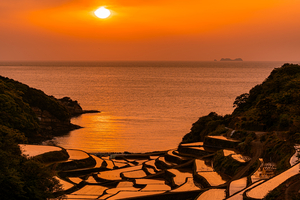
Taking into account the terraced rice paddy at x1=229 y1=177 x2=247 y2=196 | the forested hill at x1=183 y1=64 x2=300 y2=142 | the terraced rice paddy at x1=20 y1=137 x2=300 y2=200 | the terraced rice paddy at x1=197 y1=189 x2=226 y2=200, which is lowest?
the terraced rice paddy at x1=20 y1=137 x2=300 y2=200

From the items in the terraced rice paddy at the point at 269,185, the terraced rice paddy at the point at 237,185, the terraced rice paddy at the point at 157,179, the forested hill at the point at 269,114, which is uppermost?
the forested hill at the point at 269,114

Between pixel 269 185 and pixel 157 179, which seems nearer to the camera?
pixel 269 185

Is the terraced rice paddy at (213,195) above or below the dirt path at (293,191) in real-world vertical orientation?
below

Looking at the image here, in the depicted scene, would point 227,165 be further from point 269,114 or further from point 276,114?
point 269,114

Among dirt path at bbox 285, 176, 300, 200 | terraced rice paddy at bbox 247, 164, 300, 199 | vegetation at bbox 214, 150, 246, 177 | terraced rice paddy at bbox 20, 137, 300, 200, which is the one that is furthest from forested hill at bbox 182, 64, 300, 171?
dirt path at bbox 285, 176, 300, 200

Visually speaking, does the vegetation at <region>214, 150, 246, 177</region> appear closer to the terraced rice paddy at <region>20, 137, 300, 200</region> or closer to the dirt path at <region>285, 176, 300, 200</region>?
the terraced rice paddy at <region>20, 137, 300, 200</region>

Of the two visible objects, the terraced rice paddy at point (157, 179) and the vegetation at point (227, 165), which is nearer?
the terraced rice paddy at point (157, 179)

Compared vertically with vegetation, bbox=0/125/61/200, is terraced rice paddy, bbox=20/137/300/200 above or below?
below

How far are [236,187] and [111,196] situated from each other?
10.2 metres

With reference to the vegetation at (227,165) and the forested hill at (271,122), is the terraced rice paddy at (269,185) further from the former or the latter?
the vegetation at (227,165)

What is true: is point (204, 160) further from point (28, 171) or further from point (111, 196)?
point (28, 171)

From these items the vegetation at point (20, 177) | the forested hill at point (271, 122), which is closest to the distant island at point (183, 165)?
the vegetation at point (20, 177)

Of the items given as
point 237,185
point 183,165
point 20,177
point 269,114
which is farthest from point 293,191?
point 269,114

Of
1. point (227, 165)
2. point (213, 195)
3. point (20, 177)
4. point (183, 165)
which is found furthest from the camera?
point (183, 165)
